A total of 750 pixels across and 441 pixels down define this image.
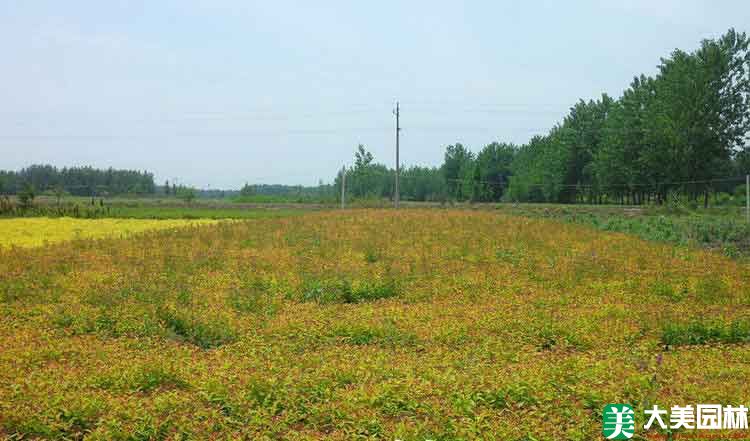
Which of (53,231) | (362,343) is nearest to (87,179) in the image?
(53,231)

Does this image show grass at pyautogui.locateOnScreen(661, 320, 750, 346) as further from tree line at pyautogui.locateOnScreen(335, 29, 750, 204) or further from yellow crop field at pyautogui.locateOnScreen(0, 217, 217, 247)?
tree line at pyautogui.locateOnScreen(335, 29, 750, 204)

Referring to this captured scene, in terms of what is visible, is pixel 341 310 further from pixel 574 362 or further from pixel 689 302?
pixel 689 302

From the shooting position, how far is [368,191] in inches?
3068

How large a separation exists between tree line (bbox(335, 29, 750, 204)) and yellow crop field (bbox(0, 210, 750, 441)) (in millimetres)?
34121

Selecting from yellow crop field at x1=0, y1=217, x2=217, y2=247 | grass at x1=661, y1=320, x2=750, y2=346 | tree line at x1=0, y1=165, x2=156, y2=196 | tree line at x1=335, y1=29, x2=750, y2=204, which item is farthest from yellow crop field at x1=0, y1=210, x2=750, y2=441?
tree line at x1=0, y1=165, x2=156, y2=196

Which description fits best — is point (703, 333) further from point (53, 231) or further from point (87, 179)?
point (87, 179)

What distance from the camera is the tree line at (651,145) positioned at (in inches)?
1683

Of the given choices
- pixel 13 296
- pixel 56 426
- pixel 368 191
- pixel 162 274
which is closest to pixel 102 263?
pixel 162 274

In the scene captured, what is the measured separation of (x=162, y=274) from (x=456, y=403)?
846cm

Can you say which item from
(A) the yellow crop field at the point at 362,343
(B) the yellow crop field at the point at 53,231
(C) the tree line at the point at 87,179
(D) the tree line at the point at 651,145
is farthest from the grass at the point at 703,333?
(C) the tree line at the point at 87,179

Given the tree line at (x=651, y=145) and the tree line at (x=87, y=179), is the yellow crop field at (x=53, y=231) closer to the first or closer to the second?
the tree line at (x=651, y=145)

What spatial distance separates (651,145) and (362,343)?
46276mm

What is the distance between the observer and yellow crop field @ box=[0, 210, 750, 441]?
4863mm

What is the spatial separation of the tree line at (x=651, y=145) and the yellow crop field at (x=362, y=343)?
112ft
